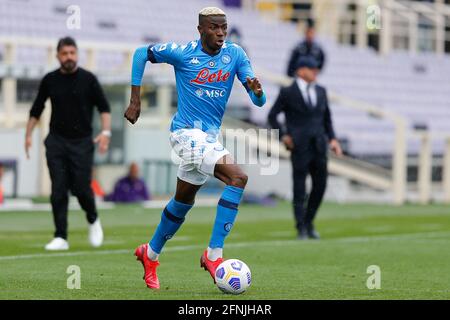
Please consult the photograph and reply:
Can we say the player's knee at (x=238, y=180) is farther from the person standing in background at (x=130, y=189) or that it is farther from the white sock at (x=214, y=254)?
the person standing in background at (x=130, y=189)

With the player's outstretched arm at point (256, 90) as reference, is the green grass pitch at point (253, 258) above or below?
below

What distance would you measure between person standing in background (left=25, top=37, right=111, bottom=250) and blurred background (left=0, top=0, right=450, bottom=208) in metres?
0.61

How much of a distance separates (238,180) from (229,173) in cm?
8

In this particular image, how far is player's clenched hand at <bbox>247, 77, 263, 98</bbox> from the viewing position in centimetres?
830

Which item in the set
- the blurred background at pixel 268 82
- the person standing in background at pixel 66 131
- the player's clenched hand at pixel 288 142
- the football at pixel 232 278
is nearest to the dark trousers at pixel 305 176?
the player's clenched hand at pixel 288 142

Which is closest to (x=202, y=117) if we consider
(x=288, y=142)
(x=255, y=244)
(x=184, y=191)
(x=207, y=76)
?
(x=207, y=76)

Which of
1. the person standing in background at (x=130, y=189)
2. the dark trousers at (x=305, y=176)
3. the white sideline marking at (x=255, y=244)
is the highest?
the dark trousers at (x=305, y=176)

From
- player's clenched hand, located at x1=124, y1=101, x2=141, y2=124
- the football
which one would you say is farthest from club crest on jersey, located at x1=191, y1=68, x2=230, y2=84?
the football

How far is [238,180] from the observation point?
8406 millimetres

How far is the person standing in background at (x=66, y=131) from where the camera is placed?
12.4 metres

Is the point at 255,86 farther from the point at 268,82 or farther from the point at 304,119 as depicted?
the point at 268,82

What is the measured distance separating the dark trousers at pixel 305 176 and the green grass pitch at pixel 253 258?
0.37 meters

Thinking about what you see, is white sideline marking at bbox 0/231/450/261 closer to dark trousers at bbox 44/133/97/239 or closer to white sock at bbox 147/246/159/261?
dark trousers at bbox 44/133/97/239

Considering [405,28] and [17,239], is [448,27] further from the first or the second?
[17,239]
